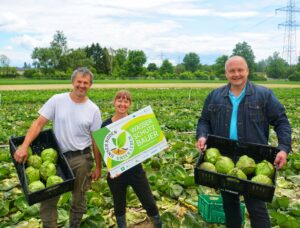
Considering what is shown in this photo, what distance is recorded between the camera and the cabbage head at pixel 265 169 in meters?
3.01

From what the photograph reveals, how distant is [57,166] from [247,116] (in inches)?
80.2

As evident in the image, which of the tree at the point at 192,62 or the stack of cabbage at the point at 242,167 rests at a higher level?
the tree at the point at 192,62

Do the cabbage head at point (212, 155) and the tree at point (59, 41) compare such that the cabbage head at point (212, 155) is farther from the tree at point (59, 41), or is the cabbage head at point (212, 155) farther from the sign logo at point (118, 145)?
the tree at point (59, 41)

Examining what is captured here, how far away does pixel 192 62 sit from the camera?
9519 cm

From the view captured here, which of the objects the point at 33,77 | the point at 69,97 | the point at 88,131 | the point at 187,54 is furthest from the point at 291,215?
the point at 187,54

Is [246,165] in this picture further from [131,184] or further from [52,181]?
[52,181]

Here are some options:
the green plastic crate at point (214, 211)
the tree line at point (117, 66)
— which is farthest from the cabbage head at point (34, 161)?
the tree line at point (117, 66)

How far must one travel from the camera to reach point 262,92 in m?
3.22

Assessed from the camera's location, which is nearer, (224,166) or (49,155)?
(224,166)

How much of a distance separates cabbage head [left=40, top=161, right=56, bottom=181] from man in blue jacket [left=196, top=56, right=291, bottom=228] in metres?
1.52

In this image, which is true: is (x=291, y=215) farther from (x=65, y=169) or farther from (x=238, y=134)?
(x=65, y=169)

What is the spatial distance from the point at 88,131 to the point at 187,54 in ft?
314

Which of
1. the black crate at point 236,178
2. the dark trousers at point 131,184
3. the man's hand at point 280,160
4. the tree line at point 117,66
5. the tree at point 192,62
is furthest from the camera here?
the tree at point 192,62

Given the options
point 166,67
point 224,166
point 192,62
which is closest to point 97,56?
point 166,67
